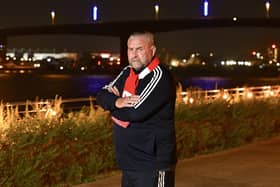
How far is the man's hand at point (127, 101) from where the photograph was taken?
16.1ft

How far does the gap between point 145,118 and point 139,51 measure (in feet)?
1.51

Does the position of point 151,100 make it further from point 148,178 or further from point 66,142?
point 66,142

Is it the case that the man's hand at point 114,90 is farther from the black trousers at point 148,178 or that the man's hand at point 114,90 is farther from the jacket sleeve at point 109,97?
the black trousers at point 148,178

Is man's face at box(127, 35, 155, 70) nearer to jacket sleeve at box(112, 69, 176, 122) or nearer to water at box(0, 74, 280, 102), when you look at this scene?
jacket sleeve at box(112, 69, 176, 122)

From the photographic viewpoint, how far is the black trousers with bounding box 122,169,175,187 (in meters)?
4.98

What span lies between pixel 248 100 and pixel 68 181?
7458 mm

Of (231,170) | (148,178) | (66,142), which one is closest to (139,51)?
(148,178)

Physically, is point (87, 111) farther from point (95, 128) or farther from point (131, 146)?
point (131, 146)

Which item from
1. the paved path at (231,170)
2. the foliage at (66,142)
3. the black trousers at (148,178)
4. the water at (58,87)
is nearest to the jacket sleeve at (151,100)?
→ the black trousers at (148,178)

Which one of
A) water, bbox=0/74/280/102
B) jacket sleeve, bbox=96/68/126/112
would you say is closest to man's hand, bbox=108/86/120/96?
jacket sleeve, bbox=96/68/126/112

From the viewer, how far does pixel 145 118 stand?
491cm

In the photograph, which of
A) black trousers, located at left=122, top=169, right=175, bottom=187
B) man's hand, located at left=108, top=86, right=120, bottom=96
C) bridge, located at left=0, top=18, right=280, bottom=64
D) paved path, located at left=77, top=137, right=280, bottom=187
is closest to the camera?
black trousers, located at left=122, top=169, right=175, bottom=187

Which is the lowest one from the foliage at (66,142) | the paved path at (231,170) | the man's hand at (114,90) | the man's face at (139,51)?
the paved path at (231,170)

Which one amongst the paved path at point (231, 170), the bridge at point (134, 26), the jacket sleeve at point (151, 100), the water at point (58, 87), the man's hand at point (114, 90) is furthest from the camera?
the bridge at point (134, 26)
